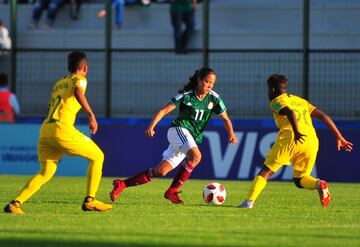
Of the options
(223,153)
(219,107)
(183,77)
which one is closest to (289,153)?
(219,107)

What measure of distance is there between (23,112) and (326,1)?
744 centimetres

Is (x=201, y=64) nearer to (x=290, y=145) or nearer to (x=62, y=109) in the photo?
(x=290, y=145)

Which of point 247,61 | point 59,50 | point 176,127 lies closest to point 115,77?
point 59,50

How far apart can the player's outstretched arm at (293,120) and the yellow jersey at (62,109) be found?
257 centimetres

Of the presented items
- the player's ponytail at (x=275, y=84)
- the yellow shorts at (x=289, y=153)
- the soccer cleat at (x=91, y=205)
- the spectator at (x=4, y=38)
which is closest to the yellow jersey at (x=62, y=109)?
the soccer cleat at (x=91, y=205)

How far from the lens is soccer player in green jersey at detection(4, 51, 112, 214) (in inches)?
514

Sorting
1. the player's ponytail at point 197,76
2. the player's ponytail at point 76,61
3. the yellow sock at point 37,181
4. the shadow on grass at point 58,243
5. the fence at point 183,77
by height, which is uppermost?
the player's ponytail at point 76,61

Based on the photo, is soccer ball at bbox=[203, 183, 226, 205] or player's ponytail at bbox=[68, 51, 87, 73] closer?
→ player's ponytail at bbox=[68, 51, 87, 73]

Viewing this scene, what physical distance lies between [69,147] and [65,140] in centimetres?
10

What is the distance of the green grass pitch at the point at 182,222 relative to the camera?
10570mm

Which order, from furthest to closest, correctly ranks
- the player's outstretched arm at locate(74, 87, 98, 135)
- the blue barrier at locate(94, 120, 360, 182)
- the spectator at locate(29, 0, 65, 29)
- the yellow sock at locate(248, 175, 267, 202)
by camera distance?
the spectator at locate(29, 0, 65, 29), the blue barrier at locate(94, 120, 360, 182), the yellow sock at locate(248, 175, 267, 202), the player's outstretched arm at locate(74, 87, 98, 135)

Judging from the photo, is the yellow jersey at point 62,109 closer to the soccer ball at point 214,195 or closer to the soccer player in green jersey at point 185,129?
the soccer player in green jersey at point 185,129

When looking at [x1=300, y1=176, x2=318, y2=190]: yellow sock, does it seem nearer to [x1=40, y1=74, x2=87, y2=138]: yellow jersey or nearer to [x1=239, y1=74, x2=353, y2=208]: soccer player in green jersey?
Result: [x1=239, y1=74, x2=353, y2=208]: soccer player in green jersey

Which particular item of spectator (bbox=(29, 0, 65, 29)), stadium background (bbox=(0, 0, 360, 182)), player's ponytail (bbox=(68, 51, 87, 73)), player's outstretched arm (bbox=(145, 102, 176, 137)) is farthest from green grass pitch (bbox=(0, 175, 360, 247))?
spectator (bbox=(29, 0, 65, 29))
